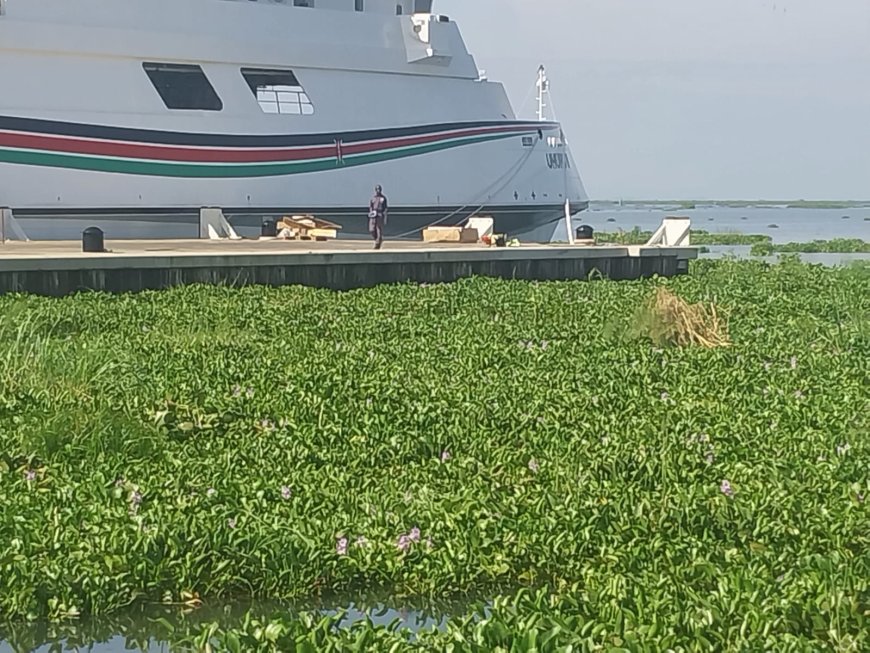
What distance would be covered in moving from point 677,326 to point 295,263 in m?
8.28

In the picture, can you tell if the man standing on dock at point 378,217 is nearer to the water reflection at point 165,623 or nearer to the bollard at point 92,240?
the bollard at point 92,240

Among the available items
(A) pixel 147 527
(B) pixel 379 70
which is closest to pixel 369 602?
(A) pixel 147 527

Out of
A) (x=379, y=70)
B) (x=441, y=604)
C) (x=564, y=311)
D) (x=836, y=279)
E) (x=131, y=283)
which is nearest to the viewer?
(x=441, y=604)

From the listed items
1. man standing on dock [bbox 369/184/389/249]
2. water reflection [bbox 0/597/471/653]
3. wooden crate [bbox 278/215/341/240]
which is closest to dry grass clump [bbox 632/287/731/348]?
water reflection [bbox 0/597/471/653]

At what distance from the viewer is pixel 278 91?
2794cm

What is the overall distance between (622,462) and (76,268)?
12453 mm

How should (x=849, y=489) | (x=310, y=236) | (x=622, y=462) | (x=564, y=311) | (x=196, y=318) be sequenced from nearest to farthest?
(x=849, y=489), (x=622, y=462), (x=196, y=318), (x=564, y=311), (x=310, y=236)

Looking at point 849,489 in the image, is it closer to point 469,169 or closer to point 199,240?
point 199,240

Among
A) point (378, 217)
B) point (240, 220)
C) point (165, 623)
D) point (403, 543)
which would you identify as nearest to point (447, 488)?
point (403, 543)

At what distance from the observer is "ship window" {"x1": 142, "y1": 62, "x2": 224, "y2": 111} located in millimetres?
26469

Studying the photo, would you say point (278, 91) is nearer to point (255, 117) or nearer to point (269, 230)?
point (255, 117)

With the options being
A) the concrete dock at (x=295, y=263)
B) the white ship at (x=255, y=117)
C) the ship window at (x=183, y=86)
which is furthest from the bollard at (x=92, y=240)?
the ship window at (x=183, y=86)

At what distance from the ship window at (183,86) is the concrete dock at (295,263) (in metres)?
2.79

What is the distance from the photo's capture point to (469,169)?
30.8m
